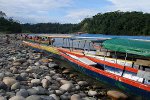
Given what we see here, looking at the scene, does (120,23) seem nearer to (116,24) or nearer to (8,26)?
(116,24)

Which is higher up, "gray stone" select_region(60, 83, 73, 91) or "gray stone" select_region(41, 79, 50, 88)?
"gray stone" select_region(41, 79, 50, 88)

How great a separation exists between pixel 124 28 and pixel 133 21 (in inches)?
179

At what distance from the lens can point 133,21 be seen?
9206 cm

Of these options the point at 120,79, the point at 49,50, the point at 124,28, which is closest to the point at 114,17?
the point at 124,28

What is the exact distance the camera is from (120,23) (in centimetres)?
9788

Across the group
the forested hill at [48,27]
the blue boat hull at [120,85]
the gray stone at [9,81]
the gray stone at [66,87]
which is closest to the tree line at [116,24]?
the forested hill at [48,27]

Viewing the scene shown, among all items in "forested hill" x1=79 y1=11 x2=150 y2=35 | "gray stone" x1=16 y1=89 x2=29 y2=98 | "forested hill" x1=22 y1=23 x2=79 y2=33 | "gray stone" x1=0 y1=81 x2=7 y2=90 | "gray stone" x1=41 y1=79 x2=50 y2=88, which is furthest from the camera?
"forested hill" x1=22 y1=23 x2=79 y2=33

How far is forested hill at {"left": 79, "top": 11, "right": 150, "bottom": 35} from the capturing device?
88.6 metres

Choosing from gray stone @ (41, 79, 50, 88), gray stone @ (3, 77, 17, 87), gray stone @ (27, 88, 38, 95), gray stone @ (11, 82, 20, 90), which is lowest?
gray stone @ (41, 79, 50, 88)

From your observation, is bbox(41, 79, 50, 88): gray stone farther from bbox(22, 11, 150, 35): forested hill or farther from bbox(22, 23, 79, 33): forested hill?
bbox(22, 23, 79, 33): forested hill

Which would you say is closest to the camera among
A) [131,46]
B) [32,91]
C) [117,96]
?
[32,91]

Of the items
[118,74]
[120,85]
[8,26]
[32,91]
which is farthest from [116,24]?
[32,91]

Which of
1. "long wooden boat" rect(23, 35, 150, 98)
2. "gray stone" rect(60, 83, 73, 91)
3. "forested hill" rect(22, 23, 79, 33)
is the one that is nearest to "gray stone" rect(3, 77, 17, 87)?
"gray stone" rect(60, 83, 73, 91)

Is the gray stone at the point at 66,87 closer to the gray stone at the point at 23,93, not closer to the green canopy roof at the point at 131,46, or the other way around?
the gray stone at the point at 23,93
